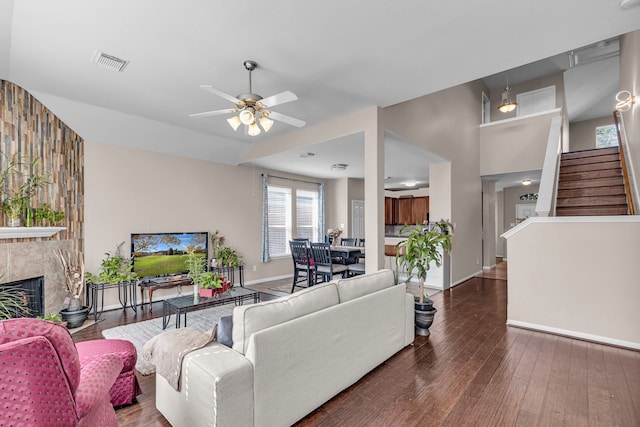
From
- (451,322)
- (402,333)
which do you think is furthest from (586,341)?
(402,333)

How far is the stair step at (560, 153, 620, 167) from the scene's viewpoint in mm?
5488

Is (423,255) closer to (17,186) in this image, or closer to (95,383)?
(95,383)

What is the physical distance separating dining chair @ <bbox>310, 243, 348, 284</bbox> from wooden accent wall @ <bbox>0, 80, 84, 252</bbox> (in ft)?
11.5

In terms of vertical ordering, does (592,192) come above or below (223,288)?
above

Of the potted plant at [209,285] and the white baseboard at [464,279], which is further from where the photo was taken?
the white baseboard at [464,279]

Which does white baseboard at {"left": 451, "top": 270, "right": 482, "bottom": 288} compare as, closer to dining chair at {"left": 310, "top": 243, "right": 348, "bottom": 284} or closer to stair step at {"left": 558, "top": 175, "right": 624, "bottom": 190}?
dining chair at {"left": 310, "top": 243, "right": 348, "bottom": 284}

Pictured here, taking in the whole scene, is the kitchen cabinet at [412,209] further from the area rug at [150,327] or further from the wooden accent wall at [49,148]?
the wooden accent wall at [49,148]

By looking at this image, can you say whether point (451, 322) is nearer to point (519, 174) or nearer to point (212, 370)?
point (212, 370)

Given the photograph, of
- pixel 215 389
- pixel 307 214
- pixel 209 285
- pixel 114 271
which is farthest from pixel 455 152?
pixel 114 271

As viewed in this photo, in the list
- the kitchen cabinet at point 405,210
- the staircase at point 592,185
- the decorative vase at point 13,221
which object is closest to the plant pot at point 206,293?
the decorative vase at point 13,221

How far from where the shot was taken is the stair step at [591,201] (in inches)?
186

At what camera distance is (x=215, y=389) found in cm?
152

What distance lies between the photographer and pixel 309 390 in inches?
79.2

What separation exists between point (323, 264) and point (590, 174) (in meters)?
5.21
